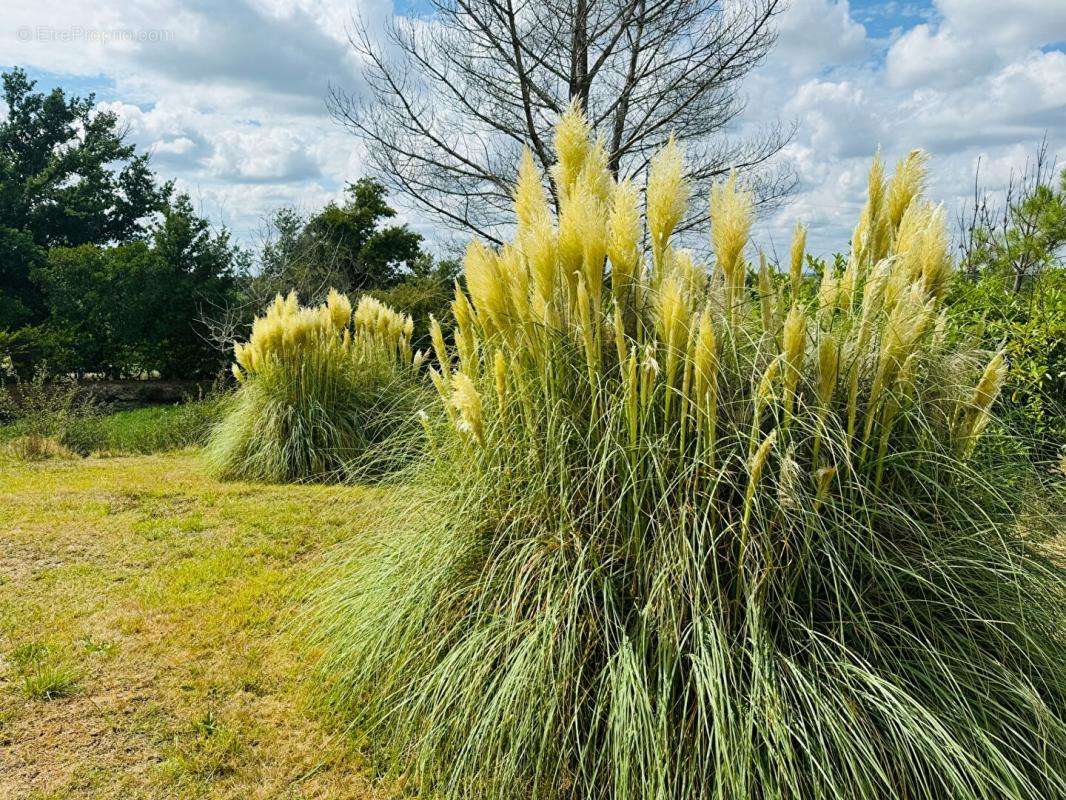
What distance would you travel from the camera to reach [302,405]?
691 centimetres

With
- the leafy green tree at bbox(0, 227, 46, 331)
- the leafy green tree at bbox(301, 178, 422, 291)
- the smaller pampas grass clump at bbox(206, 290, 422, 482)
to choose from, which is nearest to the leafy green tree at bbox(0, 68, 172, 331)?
the leafy green tree at bbox(0, 227, 46, 331)

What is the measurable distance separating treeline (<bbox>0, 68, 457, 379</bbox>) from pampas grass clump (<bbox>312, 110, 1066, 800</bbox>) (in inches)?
434

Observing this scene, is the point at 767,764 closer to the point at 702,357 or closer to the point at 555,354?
the point at 702,357

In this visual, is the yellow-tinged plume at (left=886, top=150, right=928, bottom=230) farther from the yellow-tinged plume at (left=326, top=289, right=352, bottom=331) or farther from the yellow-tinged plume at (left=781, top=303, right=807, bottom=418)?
the yellow-tinged plume at (left=326, top=289, right=352, bottom=331)

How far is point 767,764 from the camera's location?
186cm

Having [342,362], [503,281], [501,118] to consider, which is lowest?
[342,362]

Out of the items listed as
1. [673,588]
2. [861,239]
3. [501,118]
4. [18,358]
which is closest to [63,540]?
[673,588]

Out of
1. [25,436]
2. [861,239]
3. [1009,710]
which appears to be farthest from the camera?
[25,436]

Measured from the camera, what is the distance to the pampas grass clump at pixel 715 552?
1.88 metres

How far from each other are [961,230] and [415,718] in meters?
10.0

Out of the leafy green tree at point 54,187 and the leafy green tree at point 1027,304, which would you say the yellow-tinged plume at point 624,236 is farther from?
the leafy green tree at point 54,187

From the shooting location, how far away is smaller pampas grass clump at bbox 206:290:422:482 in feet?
22.3

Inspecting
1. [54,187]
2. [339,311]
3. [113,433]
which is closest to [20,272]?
[54,187]

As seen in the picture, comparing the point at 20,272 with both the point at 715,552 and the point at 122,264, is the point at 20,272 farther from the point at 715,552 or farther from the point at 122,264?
the point at 715,552
